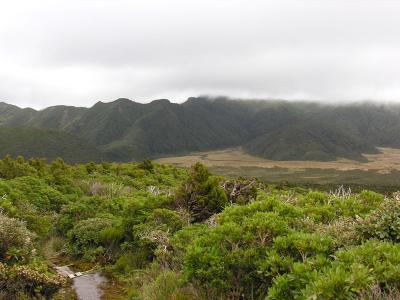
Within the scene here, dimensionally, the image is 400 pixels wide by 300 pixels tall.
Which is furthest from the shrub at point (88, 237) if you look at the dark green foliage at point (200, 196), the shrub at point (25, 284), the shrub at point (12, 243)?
the shrub at point (25, 284)

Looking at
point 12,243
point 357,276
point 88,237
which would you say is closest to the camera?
point 357,276

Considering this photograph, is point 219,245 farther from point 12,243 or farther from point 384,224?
point 12,243

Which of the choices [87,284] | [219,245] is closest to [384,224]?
[219,245]

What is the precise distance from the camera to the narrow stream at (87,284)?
32.6 feet

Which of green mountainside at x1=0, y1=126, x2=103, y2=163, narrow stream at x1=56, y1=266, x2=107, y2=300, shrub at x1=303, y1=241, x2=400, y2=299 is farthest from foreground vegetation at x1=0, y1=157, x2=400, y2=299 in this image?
green mountainside at x1=0, y1=126, x2=103, y2=163

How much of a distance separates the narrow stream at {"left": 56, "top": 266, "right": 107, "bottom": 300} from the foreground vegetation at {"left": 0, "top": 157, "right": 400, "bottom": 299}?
0.55 metres

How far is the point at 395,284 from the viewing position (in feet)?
18.8

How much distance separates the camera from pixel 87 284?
35.4 feet

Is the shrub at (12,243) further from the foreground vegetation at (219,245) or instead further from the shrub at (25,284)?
the shrub at (25,284)

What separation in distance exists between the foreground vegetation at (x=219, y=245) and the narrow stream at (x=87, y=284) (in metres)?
0.55

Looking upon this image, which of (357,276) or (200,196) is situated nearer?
(357,276)

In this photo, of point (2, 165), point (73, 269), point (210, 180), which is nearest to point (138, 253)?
point (73, 269)

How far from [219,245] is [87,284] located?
A: 4236 mm

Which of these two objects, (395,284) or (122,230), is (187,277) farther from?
(122,230)
